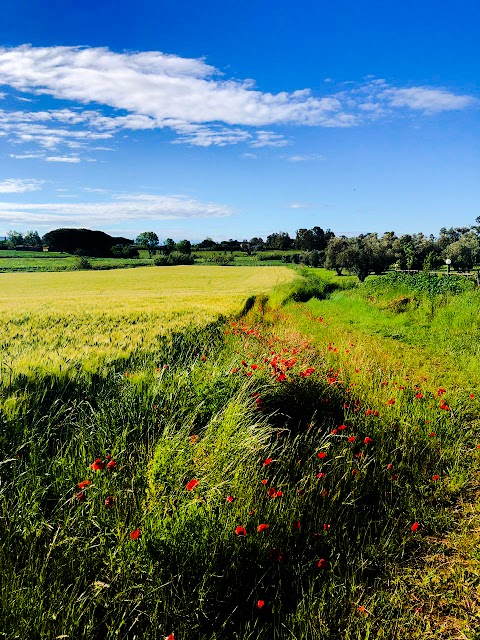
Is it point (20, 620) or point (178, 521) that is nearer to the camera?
point (20, 620)

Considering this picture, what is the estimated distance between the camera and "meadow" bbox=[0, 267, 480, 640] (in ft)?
9.00

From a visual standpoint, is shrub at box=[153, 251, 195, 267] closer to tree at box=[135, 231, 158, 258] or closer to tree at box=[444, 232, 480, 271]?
tree at box=[135, 231, 158, 258]

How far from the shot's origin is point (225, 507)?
329cm

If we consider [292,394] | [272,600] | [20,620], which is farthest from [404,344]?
[20,620]

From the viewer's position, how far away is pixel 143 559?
279cm

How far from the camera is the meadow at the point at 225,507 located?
2742 millimetres

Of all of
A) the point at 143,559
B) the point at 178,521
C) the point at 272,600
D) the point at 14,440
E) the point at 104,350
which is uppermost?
the point at 104,350

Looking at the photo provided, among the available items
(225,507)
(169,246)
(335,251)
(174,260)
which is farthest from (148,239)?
(225,507)

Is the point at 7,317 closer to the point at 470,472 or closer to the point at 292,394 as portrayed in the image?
the point at 292,394

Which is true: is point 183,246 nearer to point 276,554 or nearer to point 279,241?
point 279,241

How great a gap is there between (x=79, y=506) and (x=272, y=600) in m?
1.65

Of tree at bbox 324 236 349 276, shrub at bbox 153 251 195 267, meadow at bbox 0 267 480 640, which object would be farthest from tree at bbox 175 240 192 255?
meadow at bbox 0 267 480 640

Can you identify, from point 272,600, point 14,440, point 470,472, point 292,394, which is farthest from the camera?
point 292,394

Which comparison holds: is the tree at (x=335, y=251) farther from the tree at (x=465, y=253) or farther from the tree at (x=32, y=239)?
the tree at (x=32, y=239)
